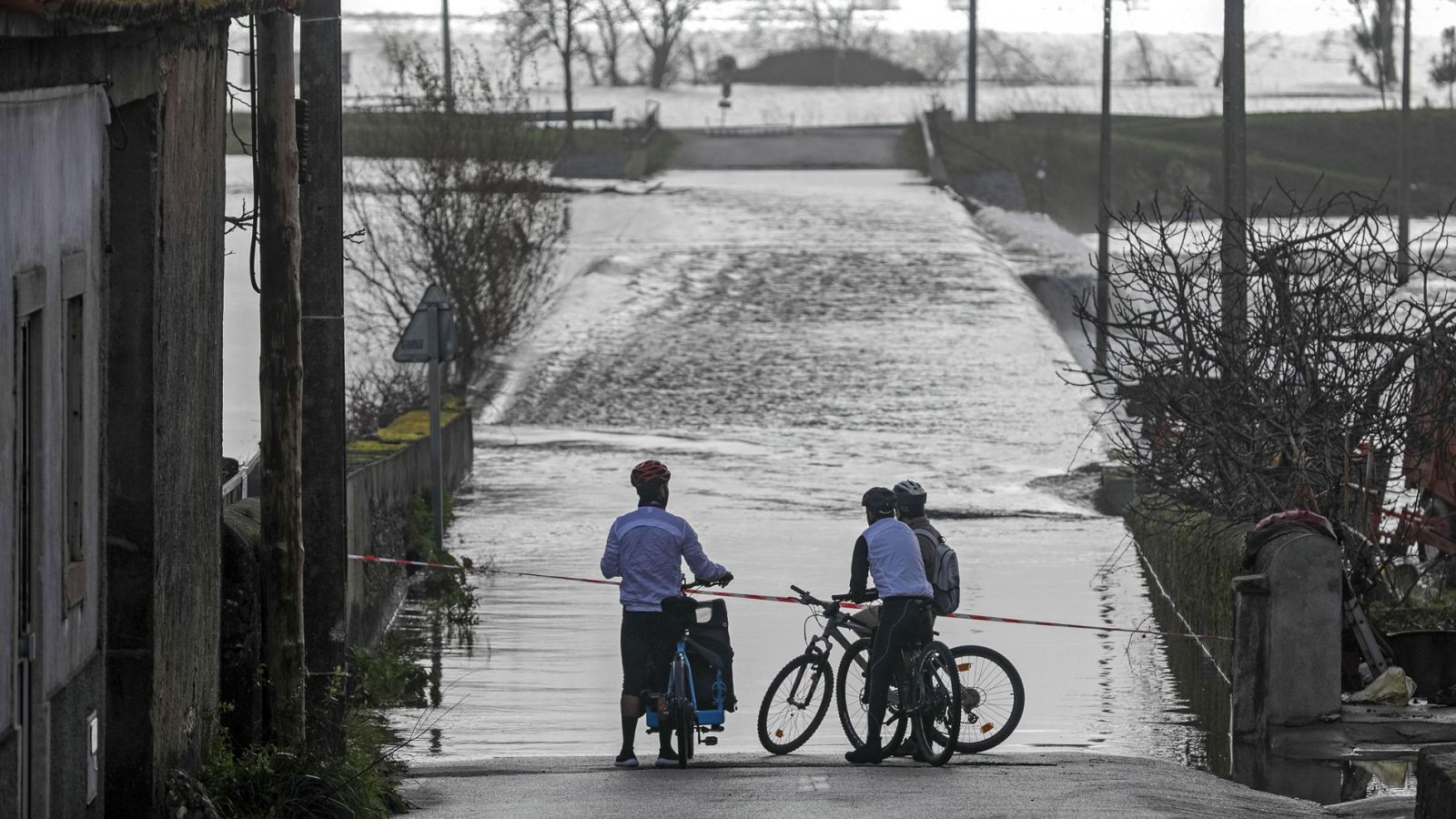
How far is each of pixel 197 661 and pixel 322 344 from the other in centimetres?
169

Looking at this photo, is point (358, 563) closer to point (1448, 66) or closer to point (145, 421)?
point (145, 421)

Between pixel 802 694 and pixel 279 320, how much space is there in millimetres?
3843

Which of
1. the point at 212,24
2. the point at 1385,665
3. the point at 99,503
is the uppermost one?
the point at 212,24

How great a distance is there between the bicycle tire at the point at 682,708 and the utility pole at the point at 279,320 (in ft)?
6.90

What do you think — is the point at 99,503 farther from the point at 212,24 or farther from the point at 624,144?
the point at 624,144

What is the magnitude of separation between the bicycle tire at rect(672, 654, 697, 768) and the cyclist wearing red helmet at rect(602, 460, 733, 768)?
0.09 m

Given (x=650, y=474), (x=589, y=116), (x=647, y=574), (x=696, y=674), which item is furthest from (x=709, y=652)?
(x=589, y=116)

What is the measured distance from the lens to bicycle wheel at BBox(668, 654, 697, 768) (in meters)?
11.2

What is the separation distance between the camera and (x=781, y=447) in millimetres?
28344

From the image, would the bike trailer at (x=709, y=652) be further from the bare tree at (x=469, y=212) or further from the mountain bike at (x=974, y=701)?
the bare tree at (x=469, y=212)

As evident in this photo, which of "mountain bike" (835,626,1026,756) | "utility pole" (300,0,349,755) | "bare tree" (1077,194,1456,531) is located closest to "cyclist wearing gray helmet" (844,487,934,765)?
"mountain bike" (835,626,1026,756)

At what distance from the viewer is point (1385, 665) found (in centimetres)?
1311

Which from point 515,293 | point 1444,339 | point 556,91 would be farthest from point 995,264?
point 556,91

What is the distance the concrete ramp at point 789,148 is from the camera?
5962cm
